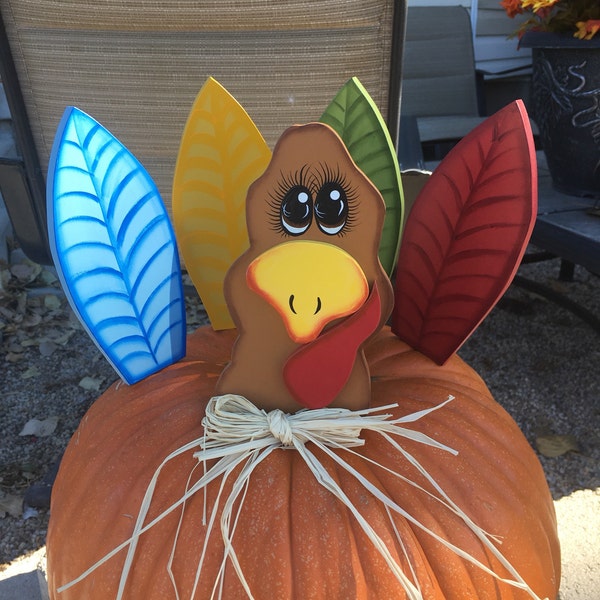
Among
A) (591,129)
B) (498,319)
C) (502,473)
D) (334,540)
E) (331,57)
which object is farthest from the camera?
(498,319)

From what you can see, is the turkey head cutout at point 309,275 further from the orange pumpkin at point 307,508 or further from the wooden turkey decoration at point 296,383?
the orange pumpkin at point 307,508

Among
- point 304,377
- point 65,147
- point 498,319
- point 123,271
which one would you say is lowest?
point 498,319

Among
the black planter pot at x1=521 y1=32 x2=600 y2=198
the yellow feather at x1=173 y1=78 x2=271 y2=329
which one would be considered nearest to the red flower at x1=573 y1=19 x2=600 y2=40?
the black planter pot at x1=521 y1=32 x2=600 y2=198

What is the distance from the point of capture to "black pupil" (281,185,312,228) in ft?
2.70

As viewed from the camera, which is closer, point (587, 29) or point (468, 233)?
point (468, 233)

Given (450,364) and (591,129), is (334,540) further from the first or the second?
(591,129)

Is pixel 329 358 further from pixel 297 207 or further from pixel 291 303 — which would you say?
pixel 297 207

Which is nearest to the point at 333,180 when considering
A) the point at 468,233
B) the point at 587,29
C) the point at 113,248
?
the point at 468,233

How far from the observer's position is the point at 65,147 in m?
0.90

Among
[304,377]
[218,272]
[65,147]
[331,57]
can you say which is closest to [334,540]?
[304,377]

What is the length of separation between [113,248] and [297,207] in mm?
298

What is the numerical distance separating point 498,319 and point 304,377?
6.53 ft

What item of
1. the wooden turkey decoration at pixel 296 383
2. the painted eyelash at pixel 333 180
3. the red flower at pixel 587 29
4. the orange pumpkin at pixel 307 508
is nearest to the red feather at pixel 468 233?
the wooden turkey decoration at pixel 296 383

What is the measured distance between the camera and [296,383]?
879 millimetres
